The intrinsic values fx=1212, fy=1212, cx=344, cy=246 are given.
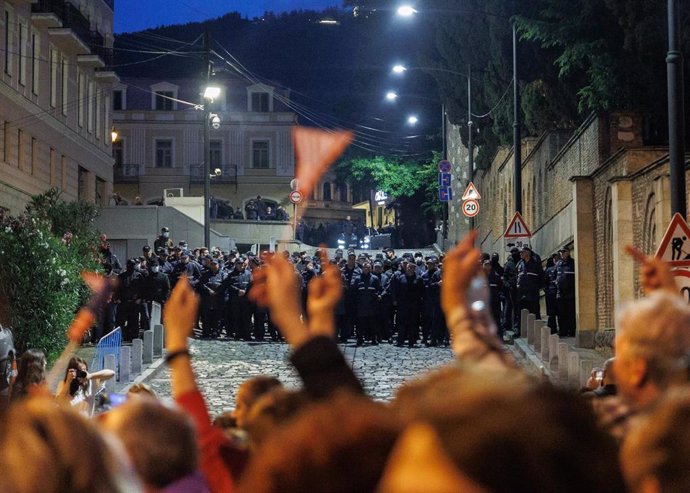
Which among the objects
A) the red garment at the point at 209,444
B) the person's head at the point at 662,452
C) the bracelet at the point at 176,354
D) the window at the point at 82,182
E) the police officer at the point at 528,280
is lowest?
the red garment at the point at 209,444

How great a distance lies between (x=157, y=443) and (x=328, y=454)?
36.4 inches

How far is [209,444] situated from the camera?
3.81m

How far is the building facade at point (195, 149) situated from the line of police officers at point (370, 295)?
55343mm

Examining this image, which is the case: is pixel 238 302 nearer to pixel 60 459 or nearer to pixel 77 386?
pixel 77 386

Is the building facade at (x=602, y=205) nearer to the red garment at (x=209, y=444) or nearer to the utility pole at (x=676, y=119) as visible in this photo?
the utility pole at (x=676, y=119)

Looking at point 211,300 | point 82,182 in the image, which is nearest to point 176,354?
point 211,300

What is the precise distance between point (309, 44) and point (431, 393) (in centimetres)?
13601

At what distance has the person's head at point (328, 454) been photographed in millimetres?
1965

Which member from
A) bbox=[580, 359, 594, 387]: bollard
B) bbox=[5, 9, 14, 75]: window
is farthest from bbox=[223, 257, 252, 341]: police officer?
bbox=[5, 9, 14, 75]: window

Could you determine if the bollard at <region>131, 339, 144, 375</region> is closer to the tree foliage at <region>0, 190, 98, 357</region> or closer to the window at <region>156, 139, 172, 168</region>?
the tree foliage at <region>0, 190, 98, 357</region>

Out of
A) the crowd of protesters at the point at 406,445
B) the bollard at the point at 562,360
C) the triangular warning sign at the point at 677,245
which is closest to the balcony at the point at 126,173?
the bollard at the point at 562,360

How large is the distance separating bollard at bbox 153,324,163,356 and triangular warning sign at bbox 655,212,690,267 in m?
12.4

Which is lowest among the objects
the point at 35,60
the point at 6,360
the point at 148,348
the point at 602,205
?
the point at 148,348

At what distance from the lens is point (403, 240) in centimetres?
7238
